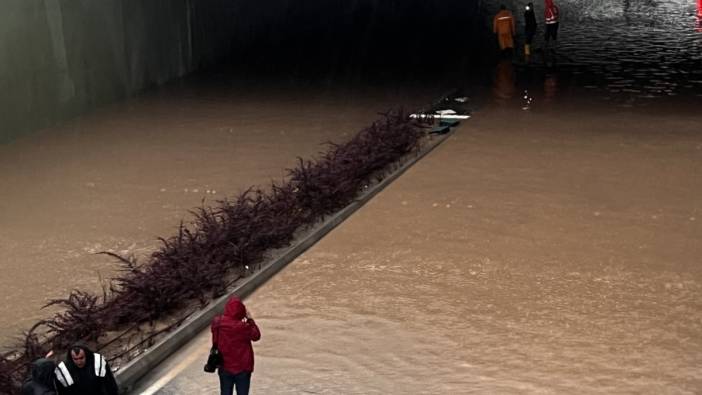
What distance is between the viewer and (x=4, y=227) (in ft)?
45.3

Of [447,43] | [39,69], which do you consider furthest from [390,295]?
[447,43]

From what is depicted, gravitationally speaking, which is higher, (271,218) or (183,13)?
(183,13)

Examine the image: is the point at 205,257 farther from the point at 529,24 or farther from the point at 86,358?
the point at 529,24

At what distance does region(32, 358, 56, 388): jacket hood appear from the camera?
7262 millimetres

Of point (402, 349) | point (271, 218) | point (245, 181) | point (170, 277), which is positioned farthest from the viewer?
point (245, 181)

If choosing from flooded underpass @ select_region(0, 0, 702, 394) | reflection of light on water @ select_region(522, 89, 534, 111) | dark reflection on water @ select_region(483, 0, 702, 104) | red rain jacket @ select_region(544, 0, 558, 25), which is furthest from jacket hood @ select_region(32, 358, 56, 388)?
red rain jacket @ select_region(544, 0, 558, 25)

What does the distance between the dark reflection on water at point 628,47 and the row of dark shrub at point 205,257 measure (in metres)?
9.35

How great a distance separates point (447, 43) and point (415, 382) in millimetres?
23087

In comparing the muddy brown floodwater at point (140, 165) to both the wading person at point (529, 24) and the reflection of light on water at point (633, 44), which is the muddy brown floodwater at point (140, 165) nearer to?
the wading person at point (529, 24)

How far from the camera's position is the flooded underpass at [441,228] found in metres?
9.14

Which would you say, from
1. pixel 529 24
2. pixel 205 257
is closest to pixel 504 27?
pixel 529 24

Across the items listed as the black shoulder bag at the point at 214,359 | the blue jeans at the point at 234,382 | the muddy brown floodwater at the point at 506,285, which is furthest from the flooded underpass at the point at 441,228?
the black shoulder bag at the point at 214,359

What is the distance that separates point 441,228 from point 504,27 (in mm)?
13722

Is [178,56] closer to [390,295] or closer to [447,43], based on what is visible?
[447,43]
